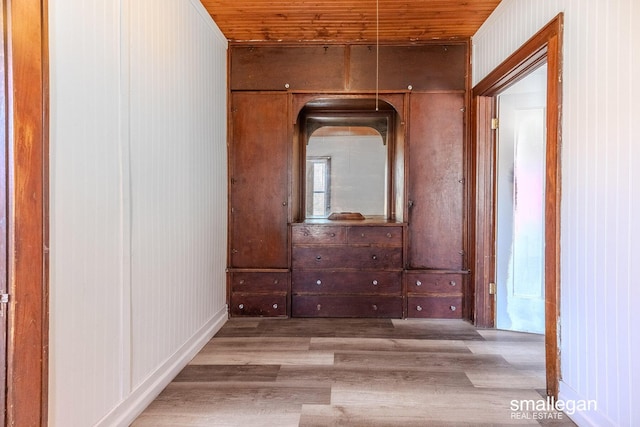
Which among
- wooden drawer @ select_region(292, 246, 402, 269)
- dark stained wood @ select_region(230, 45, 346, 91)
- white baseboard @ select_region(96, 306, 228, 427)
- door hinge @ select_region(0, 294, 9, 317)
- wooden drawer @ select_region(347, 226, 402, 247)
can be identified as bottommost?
white baseboard @ select_region(96, 306, 228, 427)

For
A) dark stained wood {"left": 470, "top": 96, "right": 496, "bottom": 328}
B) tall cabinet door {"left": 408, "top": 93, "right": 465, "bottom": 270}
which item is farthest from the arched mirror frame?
dark stained wood {"left": 470, "top": 96, "right": 496, "bottom": 328}

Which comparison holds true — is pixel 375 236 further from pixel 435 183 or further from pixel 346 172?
pixel 346 172

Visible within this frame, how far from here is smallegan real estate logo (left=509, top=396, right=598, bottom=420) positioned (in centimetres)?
168

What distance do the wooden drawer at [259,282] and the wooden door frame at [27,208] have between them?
6.47ft

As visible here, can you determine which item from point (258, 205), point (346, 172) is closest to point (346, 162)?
point (346, 172)

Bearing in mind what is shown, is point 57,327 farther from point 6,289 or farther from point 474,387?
point 474,387

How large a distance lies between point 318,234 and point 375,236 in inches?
20.3

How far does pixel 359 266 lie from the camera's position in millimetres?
3084

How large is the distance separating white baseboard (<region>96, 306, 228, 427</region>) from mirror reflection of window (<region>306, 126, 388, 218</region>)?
1.64 metres

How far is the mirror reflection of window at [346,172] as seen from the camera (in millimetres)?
3600

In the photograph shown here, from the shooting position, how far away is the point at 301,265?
10.2 ft

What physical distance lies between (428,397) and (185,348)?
5.02ft

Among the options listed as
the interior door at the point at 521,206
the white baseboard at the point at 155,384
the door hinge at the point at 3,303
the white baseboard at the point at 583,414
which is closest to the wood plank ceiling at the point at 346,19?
the interior door at the point at 521,206

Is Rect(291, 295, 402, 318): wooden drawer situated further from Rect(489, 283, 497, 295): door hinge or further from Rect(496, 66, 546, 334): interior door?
Rect(496, 66, 546, 334): interior door
